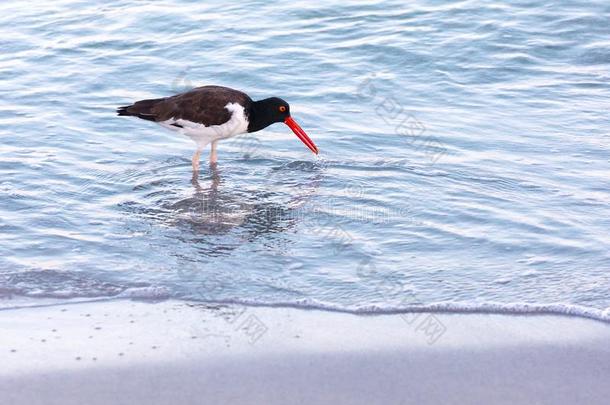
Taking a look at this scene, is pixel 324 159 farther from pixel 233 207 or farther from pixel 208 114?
pixel 233 207

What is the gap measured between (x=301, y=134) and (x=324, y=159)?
0.33 m

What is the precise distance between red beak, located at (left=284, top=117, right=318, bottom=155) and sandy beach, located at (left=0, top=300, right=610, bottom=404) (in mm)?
3520

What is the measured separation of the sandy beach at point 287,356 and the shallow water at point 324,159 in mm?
261

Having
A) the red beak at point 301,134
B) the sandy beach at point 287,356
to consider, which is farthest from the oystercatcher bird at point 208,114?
the sandy beach at point 287,356

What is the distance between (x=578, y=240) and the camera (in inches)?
301

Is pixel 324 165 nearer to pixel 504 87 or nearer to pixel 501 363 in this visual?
pixel 504 87

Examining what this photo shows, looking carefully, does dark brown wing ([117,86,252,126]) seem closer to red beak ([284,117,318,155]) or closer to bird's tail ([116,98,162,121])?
bird's tail ([116,98,162,121])

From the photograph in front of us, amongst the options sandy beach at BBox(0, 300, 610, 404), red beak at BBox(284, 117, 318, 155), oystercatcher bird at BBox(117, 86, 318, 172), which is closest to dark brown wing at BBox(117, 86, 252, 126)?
oystercatcher bird at BBox(117, 86, 318, 172)

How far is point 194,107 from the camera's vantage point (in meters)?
9.77

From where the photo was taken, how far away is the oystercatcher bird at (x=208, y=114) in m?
Answer: 9.76

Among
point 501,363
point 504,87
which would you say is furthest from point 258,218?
point 504,87

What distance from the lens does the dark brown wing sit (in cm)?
975

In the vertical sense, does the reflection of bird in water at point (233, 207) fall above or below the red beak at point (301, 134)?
below

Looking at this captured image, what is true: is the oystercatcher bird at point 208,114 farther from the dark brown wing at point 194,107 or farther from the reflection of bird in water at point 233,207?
the reflection of bird in water at point 233,207
